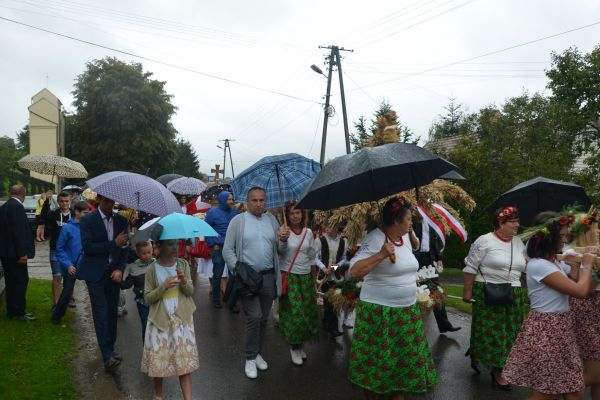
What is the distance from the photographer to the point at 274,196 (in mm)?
6230

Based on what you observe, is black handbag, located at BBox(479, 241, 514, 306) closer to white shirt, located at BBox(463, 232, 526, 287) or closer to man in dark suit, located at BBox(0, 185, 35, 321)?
white shirt, located at BBox(463, 232, 526, 287)

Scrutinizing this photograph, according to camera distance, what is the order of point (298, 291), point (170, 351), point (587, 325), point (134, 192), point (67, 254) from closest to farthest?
point (587, 325), point (170, 351), point (134, 192), point (298, 291), point (67, 254)

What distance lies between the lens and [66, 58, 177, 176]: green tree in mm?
37938

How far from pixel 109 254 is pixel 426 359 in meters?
3.48

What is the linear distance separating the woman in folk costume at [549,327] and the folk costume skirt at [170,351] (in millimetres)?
2672

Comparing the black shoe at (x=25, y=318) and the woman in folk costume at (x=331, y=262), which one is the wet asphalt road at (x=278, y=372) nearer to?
the woman in folk costume at (x=331, y=262)

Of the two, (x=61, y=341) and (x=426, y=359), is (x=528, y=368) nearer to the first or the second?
(x=426, y=359)

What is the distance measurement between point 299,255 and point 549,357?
2.82 meters

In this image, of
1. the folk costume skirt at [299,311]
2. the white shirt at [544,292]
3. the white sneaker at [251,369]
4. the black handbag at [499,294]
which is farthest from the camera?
the folk costume skirt at [299,311]

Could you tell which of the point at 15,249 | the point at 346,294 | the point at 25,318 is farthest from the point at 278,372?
the point at 15,249

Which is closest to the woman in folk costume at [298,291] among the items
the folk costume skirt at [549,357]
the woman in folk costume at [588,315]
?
the folk costume skirt at [549,357]

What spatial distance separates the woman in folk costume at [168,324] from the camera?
4387mm

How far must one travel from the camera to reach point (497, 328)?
5180mm

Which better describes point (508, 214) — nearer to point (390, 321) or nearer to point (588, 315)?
point (588, 315)
